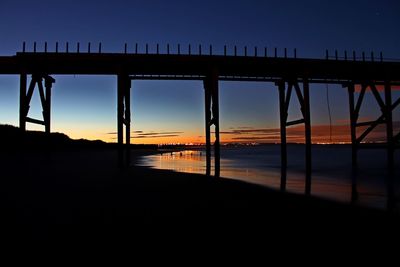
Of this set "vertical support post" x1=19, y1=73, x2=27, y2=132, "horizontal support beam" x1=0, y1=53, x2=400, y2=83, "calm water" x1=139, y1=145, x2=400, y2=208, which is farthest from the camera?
"horizontal support beam" x1=0, y1=53, x2=400, y2=83

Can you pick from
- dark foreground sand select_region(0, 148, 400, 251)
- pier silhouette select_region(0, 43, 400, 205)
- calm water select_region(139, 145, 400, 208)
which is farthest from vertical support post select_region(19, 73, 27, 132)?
dark foreground sand select_region(0, 148, 400, 251)

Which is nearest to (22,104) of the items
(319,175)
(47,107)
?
(47,107)

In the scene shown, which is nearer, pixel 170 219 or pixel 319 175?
pixel 170 219

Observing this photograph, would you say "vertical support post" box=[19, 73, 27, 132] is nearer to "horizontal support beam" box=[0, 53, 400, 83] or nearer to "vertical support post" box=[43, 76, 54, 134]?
"horizontal support beam" box=[0, 53, 400, 83]

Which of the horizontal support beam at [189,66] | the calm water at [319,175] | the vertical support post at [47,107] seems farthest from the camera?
the vertical support post at [47,107]

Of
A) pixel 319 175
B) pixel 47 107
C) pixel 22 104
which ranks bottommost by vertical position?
pixel 319 175

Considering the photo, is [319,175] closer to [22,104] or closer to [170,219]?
[170,219]

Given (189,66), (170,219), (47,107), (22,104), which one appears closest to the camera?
(170,219)

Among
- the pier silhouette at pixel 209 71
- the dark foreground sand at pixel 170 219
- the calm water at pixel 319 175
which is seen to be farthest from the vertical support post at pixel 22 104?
the dark foreground sand at pixel 170 219

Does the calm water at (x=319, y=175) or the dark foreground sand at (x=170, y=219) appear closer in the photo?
the dark foreground sand at (x=170, y=219)

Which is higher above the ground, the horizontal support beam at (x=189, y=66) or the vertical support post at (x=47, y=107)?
the horizontal support beam at (x=189, y=66)

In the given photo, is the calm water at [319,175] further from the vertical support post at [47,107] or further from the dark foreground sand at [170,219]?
the vertical support post at [47,107]

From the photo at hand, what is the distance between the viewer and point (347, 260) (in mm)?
2371

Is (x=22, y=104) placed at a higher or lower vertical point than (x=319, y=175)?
higher
